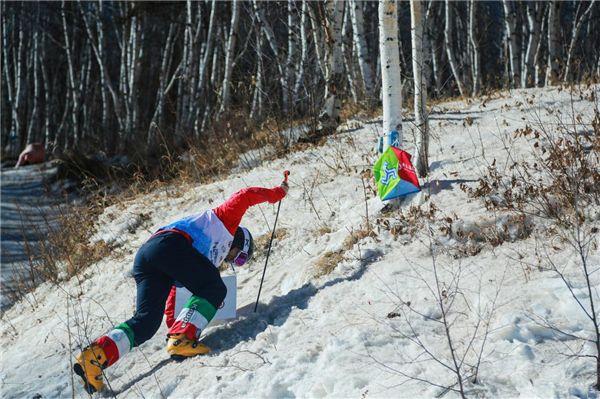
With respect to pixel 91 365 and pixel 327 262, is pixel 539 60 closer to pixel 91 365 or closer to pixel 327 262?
pixel 327 262

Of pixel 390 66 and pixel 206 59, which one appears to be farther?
pixel 206 59

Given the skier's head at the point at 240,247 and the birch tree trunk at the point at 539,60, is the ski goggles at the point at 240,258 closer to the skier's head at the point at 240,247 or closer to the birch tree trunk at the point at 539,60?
the skier's head at the point at 240,247

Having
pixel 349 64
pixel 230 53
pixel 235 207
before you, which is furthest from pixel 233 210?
pixel 349 64

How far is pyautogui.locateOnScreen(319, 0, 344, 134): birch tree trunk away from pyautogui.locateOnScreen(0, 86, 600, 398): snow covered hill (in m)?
1.62

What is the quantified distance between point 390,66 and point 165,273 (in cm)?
262

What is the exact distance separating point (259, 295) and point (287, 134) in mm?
4206

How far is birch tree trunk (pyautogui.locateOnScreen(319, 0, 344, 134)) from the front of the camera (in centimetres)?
857

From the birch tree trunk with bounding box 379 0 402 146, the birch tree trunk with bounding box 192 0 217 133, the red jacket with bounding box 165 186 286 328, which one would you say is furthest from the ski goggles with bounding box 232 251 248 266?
the birch tree trunk with bounding box 192 0 217 133

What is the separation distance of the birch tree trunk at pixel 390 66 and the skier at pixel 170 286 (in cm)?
163

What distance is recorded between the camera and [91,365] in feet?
13.6

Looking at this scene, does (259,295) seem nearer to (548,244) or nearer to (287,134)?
(548,244)

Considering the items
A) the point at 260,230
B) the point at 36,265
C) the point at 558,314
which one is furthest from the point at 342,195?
the point at 36,265

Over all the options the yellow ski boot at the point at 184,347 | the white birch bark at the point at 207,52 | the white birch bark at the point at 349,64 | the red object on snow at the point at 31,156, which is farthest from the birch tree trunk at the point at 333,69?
the red object on snow at the point at 31,156

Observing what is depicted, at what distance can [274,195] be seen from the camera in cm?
491
